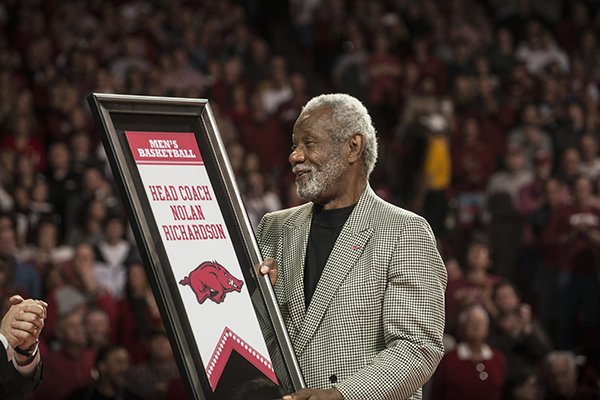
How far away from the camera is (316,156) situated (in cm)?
391

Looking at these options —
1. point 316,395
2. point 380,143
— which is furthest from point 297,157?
point 380,143

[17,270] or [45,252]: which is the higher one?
[45,252]

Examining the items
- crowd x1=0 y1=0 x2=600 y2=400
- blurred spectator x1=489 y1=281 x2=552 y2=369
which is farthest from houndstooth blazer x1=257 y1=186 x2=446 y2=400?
blurred spectator x1=489 y1=281 x2=552 y2=369

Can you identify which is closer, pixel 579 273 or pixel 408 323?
pixel 408 323

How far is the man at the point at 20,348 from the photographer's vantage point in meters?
3.62

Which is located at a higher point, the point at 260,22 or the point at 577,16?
the point at 260,22

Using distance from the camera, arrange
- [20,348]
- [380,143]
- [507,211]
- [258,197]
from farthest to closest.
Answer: [380,143] → [507,211] → [258,197] → [20,348]

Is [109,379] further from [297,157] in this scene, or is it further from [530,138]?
[530,138]

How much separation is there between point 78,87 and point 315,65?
375cm

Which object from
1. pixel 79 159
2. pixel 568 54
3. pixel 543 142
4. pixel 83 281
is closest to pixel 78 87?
pixel 79 159

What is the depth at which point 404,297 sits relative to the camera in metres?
3.77

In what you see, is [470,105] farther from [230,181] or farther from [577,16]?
[230,181]

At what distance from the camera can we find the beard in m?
3.92

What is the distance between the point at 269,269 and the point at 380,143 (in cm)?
915
